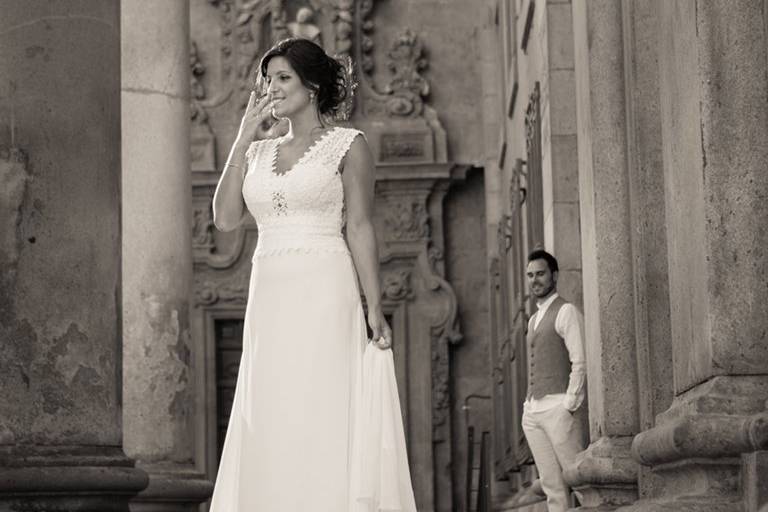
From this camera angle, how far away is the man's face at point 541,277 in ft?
34.4

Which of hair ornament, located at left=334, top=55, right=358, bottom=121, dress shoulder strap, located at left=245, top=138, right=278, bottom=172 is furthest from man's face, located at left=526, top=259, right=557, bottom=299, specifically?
dress shoulder strap, located at left=245, top=138, right=278, bottom=172

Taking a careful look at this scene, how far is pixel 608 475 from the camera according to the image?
8.38 m

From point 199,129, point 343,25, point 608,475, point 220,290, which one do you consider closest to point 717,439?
point 608,475

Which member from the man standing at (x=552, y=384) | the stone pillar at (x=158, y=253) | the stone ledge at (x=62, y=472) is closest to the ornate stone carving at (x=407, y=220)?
the stone pillar at (x=158, y=253)

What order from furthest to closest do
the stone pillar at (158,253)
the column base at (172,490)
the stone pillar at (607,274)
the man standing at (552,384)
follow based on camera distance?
1. the stone pillar at (158,253)
2. the man standing at (552,384)
3. the column base at (172,490)
4. the stone pillar at (607,274)

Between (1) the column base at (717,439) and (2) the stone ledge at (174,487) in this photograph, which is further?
(2) the stone ledge at (174,487)

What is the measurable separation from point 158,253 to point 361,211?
4923 millimetres

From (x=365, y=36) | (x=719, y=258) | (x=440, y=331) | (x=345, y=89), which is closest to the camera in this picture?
(x=719, y=258)

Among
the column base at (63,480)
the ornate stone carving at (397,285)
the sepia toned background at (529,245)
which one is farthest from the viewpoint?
the ornate stone carving at (397,285)

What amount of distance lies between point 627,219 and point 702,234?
3.09 metres

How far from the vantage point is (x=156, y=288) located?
1121cm

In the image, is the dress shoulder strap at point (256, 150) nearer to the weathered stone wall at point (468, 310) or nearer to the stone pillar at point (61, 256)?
the stone pillar at point (61, 256)

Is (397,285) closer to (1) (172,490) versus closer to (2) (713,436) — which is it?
(1) (172,490)

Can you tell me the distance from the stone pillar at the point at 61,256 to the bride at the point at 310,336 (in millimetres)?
531
